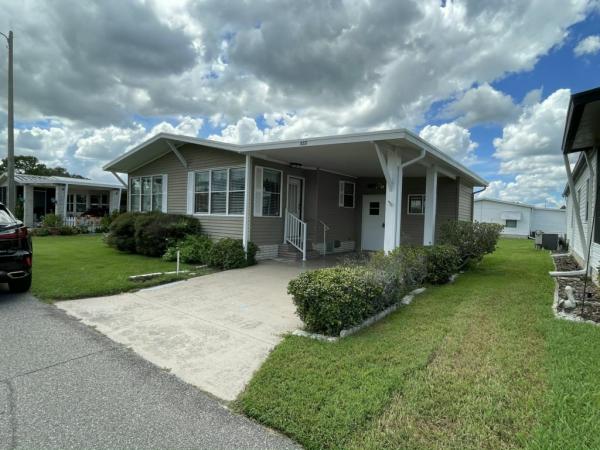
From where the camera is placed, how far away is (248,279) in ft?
25.0

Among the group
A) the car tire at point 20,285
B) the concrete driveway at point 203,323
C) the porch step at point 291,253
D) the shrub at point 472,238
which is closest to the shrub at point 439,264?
the shrub at point 472,238

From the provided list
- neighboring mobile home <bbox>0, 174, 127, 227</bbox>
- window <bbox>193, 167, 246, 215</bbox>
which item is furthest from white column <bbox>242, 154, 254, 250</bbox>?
neighboring mobile home <bbox>0, 174, 127, 227</bbox>

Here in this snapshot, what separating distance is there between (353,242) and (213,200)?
18.1 feet

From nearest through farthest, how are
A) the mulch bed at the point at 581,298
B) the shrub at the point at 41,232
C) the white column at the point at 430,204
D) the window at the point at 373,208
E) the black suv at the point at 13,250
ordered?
1. the mulch bed at the point at 581,298
2. the black suv at the point at 13,250
3. the white column at the point at 430,204
4. the window at the point at 373,208
5. the shrub at the point at 41,232

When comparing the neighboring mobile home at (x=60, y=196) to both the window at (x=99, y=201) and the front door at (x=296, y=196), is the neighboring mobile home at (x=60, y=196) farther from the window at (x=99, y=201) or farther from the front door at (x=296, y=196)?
the front door at (x=296, y=196)

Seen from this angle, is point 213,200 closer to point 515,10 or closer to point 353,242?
point 353,242

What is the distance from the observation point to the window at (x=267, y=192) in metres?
9.91

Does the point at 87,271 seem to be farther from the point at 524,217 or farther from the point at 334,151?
the point at 524,217

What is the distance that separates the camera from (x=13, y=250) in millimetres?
5566

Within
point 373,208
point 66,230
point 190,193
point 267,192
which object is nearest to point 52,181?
point 66,230

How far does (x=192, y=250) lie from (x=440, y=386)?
8106mm

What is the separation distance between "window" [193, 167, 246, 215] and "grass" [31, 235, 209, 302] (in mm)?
2235

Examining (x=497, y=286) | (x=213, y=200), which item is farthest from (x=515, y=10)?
(x=213, y=200)

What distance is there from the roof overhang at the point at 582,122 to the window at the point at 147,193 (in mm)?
11968
